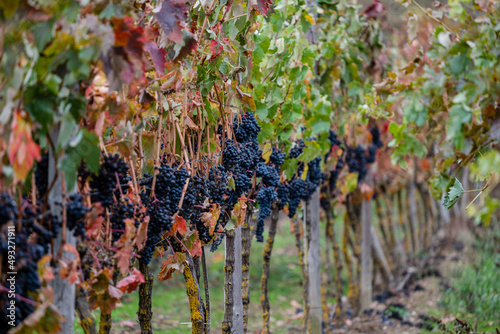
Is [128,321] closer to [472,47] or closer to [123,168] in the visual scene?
[123,168]

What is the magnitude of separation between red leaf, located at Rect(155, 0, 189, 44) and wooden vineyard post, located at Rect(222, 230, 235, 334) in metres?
1.15

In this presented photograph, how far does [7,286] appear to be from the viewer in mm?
1471

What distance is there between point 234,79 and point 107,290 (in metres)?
1.35

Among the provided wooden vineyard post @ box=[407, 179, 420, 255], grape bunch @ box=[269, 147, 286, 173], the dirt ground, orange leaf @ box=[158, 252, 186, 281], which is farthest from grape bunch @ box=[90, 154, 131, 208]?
wooden vineyard post @ box=[407, 179, 420, 255]

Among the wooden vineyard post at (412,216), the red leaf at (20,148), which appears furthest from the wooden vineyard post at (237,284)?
the wooden vineyard post at (412,216)

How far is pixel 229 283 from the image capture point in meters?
2.64

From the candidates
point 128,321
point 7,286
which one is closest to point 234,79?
point 7,286

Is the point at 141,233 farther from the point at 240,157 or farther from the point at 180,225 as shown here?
the point at 240,157

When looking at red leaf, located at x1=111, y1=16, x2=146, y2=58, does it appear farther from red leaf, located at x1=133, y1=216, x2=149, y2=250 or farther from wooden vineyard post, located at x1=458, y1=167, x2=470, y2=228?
wooden vineyard post, located at x1=458, y1=167, x2=470, y2=228

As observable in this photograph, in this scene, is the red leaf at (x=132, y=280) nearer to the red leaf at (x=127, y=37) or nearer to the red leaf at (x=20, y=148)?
the red leaf at (x=20, y=148)

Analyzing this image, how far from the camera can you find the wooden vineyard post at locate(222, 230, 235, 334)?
2.62 metres

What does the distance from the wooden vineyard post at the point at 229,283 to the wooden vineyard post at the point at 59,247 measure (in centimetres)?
107

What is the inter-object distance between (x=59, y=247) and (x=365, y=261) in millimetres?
4318

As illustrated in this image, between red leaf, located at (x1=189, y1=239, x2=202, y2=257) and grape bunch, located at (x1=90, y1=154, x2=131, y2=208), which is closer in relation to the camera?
grape bunch, located at (x1=90, y1=154, x2=131, y2=208)
